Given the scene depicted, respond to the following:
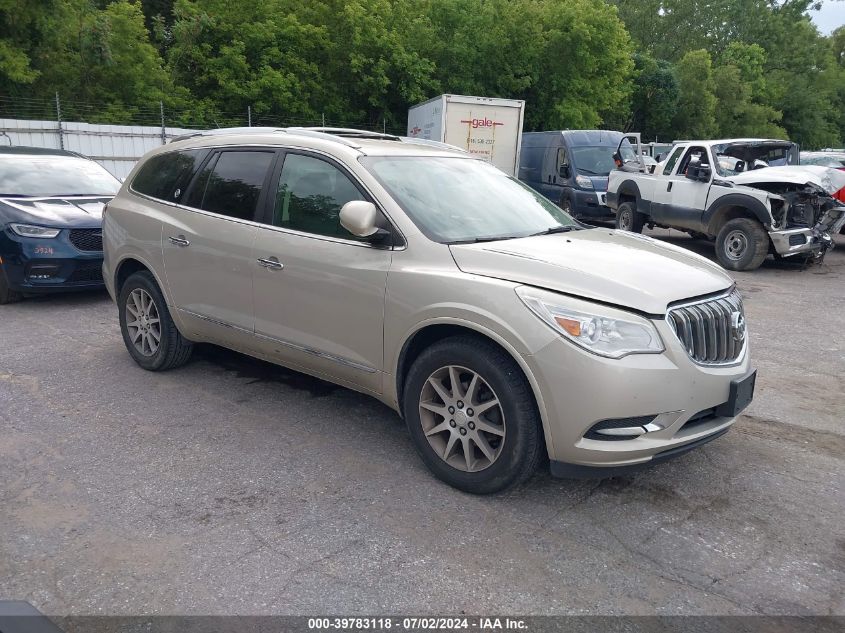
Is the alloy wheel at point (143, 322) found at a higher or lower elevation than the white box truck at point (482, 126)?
lower

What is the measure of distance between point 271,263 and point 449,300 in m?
1.38

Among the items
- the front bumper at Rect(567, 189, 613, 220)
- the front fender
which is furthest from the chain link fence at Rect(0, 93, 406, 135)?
the front fender

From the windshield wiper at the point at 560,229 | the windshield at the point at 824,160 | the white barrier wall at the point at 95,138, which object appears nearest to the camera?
the windshield wiper at the point at 560,229

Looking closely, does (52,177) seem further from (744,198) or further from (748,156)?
(748,156)

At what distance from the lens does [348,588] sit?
2941mm

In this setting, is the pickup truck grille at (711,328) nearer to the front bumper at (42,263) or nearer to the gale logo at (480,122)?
the front bumper at (42,263)

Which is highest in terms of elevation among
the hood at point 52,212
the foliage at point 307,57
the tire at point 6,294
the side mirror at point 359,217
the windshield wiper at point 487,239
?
the foliage at point 307,57

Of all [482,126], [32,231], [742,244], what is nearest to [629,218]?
[742,244]

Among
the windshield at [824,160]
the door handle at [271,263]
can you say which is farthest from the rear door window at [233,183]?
the windshield at [824,160]

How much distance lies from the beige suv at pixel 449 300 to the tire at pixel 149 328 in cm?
3

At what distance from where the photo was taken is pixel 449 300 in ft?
12.0

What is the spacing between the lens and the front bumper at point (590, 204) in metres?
15.9

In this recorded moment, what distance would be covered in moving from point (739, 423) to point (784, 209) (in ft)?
23.3

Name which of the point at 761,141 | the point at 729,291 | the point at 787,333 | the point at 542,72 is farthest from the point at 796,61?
the point at 729,291
